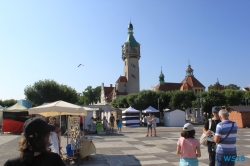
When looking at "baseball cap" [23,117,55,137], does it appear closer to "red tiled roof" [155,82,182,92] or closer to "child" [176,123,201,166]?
"child" [176,123,201,166]

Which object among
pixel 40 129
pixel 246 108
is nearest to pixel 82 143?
pixel 40 129

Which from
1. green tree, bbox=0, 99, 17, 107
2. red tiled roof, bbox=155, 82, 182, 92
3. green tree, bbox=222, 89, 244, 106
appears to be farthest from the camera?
red tiled roof, bbox=155, 82, 182, 92

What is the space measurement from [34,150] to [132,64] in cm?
9262

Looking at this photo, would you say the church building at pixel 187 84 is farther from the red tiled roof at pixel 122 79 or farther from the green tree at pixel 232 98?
the green tree at pixel 232 98

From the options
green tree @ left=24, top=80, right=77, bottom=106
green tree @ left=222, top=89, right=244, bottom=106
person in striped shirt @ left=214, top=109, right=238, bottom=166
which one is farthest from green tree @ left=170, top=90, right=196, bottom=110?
person in striped shirt @ left=214, top=109, right=238, bottom=166

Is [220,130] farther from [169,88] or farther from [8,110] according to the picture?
[169,88]

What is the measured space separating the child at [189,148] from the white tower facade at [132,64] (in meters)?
87.8

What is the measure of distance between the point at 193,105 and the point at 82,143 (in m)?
39.8

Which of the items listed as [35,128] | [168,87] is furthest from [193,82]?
[35,128]

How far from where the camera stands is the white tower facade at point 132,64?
306 ft

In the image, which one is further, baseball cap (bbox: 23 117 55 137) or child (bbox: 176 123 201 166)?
child (bbox: 176 123 201 166)

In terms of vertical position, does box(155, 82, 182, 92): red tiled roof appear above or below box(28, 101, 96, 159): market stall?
above

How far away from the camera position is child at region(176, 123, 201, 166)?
4922mm

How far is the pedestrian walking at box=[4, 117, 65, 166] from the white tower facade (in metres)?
90.5
